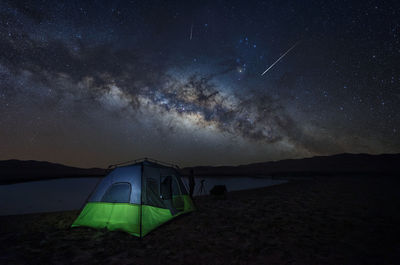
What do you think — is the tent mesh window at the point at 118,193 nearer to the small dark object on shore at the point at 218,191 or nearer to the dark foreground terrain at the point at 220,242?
the dark foreground terrain at the point at 220,242

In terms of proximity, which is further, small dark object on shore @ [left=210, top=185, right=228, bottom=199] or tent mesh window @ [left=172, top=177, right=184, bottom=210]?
small dark object on shore @ [left=210, top=185, right=228, bottom=199]

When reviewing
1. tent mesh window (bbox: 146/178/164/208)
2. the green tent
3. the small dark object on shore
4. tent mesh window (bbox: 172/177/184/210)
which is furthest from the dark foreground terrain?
the small dark object on shore

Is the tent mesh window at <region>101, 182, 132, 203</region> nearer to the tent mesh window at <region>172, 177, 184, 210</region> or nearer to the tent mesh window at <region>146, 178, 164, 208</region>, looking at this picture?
the tent mesh window at <region>146, 178, 164, 208</region>

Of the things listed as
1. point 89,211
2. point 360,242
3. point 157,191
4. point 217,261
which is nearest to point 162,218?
point 157,191

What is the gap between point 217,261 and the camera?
4.82 m

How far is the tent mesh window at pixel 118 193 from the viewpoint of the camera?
23.6 feet

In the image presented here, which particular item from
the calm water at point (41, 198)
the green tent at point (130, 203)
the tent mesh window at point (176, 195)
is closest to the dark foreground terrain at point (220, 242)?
the green tent at point (130, 203)

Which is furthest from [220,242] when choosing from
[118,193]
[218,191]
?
[218,191]

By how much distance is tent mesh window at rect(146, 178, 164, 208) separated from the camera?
7.40 meters

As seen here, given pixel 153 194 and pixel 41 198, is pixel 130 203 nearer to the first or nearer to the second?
pixel 153 194

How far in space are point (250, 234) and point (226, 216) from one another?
2727 mm

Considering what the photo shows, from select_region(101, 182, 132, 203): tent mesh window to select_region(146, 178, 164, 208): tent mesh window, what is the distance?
0.69m

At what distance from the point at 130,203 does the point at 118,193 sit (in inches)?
31.1

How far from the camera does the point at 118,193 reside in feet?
24.2
